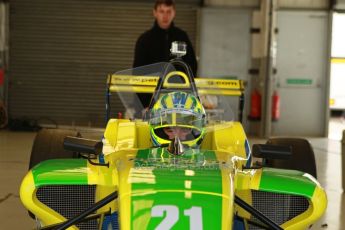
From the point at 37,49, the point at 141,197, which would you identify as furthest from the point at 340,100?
the point at 141,197

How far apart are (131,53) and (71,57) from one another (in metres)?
1.28

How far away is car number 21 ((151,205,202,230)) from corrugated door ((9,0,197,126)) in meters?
11.6

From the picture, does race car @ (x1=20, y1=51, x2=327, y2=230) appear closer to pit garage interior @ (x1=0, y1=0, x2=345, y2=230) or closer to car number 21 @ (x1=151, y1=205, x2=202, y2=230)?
car number 21 @ (x1=151, y1=205, x2=202, y2=230)

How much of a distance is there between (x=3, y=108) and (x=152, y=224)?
1097 cm

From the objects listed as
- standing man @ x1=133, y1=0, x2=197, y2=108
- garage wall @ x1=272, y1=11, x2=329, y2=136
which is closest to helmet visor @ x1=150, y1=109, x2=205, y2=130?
standing man @ x1=133, y1=0, x2=197, y2=108

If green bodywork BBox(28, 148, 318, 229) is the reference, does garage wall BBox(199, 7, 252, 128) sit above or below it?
above

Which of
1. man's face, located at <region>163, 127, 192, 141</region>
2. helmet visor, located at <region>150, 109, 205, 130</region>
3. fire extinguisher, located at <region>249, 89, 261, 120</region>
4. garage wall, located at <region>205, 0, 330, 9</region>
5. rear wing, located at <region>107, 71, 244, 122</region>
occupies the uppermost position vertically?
garage wall, located at <region>205, 0, 330, 9</region>

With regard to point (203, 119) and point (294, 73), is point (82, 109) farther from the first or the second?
point (203, 119)

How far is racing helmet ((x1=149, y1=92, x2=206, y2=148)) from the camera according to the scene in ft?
14.9

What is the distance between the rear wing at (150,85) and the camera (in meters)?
6.02

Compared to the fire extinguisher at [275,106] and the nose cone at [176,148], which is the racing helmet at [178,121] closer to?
the nose cone at [176,148]

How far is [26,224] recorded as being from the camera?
18.4ft

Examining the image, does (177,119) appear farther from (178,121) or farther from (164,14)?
(164,14)

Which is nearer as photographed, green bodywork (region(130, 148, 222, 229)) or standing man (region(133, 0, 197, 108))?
green bodywork (region(130, 148, 222, 229))
